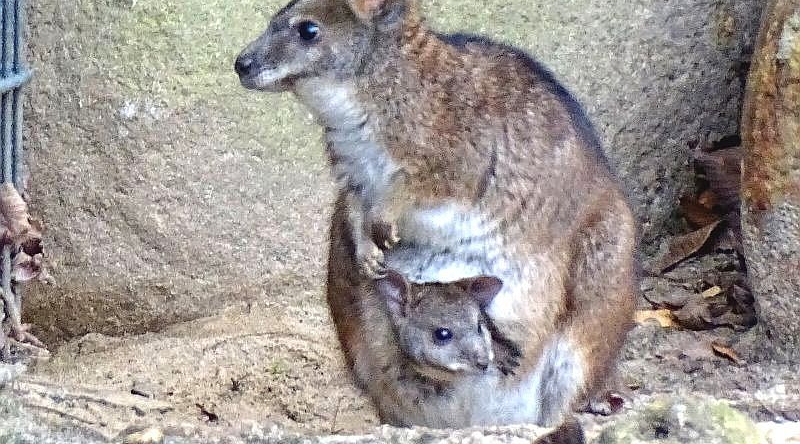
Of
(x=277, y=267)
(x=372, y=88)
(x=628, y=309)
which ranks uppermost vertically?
(x=372, y=88)

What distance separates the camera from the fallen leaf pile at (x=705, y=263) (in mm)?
4941

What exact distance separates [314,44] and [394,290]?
0.71 metres

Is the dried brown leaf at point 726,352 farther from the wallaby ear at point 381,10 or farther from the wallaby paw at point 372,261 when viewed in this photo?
the wallaby ear at point 381,10

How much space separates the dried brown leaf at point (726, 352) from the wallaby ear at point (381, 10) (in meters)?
1.91

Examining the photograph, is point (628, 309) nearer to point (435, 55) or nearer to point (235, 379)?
point (435, 55)

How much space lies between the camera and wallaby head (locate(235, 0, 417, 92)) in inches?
127

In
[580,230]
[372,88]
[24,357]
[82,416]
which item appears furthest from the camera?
[24,357]

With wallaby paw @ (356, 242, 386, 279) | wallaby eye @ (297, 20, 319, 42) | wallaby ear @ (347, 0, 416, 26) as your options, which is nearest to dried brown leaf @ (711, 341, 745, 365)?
wallaby paw @ (356, 242, 386, 279)

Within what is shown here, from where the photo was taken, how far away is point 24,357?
12.5 feet

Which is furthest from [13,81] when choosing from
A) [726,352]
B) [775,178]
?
[726,352]

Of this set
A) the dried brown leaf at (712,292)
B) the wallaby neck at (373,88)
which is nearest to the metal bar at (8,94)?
the wallaby neck at (373,88)

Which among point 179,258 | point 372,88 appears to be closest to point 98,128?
point 179,258

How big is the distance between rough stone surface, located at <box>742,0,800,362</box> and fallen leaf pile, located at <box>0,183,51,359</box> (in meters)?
2.29

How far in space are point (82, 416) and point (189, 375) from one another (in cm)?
136
